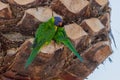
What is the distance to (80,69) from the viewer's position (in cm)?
Answer: 140

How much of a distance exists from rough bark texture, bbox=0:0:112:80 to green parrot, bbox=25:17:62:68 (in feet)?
0.05

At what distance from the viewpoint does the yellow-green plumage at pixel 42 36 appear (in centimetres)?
126

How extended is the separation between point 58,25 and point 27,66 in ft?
0.44

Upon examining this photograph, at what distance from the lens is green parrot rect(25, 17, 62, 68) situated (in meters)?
1.26

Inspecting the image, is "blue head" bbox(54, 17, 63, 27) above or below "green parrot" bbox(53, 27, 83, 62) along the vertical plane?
above

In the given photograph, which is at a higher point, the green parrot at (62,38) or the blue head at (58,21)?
the blue head at (58,21)

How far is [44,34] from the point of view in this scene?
1289 mm

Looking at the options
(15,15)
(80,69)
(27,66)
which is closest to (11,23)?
(15,15)

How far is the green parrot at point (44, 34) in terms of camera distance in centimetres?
126

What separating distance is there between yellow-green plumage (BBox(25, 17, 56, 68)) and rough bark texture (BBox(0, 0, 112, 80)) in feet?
0.05

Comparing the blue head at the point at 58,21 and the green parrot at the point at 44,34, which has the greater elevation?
the blue head at the point at 58,21

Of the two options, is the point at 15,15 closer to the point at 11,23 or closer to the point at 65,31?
the point at 11,23

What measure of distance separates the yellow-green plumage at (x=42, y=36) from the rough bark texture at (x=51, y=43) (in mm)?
14

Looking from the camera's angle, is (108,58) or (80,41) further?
(108,58)
